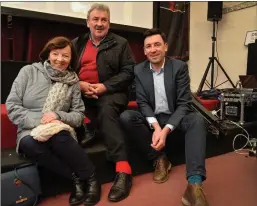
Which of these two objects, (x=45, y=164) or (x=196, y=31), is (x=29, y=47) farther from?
(x=196, y=31)

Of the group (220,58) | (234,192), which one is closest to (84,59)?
(234,192)

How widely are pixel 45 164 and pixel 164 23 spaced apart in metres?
2.75

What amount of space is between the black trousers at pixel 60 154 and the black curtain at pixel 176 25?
8.36 ft

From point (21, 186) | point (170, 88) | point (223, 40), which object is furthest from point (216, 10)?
point (21, 186)

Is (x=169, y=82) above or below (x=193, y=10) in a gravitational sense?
below

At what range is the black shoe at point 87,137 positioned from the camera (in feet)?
4.77

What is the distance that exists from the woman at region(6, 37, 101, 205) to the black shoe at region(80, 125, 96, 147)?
20 centimetres

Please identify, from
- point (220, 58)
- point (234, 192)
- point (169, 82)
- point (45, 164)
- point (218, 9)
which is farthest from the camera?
point (220, 58)

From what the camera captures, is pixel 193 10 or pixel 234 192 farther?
pixel 193 10

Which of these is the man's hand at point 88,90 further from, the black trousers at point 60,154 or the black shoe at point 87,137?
the black trousers at point 60,154

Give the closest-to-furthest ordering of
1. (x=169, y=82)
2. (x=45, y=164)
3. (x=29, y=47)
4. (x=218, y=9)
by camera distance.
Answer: (x=45, y=164) < (x=169, y=82) < (x=29, y=47) < (x=218, y=9)

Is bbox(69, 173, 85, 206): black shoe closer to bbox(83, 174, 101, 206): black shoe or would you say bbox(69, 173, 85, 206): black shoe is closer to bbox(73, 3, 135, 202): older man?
bbox(83, 174, 101, 206): black shoe

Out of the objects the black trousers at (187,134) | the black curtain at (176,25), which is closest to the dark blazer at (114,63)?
the black trousers at (187,134)

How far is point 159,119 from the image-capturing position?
5.00 ft
